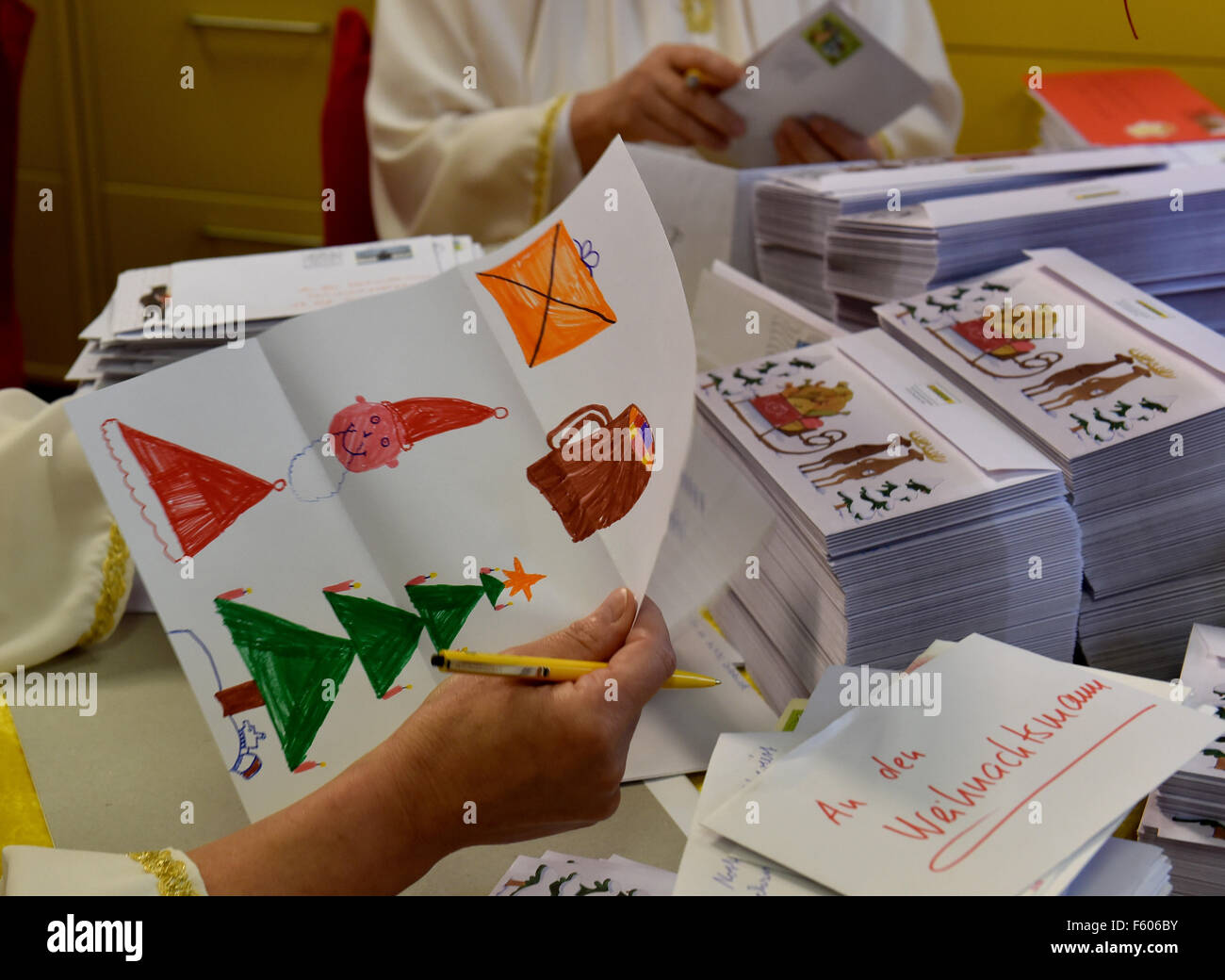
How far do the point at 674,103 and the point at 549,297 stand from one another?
75 centimetres

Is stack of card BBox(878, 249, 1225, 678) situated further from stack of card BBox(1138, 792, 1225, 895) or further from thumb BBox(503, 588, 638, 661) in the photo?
thumb BBox(503, 588, 638, 661)

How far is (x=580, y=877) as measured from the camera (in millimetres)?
512

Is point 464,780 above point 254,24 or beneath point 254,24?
beneath

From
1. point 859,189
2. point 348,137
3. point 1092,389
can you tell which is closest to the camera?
point 1092,389

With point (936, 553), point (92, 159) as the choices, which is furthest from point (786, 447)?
point (92, 159)

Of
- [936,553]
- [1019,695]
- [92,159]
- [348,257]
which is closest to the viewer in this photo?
[1019,695]

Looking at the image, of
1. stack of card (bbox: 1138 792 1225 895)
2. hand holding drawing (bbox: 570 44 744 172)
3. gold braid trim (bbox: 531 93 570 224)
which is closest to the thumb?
stack of card (bbox: 1138 792 1225 895)

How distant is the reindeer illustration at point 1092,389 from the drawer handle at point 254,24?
233 cm

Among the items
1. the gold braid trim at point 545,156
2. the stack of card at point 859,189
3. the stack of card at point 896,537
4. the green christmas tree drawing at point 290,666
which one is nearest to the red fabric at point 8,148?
the gold braid trim at point 545,156

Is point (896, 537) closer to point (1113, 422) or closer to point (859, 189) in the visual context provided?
point (1113, 422)

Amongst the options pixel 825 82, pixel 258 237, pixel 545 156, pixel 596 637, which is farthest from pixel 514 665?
pixel 258 237

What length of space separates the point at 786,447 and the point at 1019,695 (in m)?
0.22
